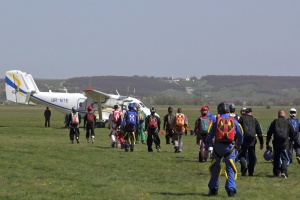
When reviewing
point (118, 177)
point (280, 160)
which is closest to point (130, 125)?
point (118, 177)

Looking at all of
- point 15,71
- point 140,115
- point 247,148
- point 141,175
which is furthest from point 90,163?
point 15,71

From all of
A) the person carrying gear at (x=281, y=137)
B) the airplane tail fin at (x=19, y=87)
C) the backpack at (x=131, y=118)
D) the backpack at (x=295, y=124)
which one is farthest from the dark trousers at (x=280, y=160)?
the airplane tail fin at (x=19, y=87)

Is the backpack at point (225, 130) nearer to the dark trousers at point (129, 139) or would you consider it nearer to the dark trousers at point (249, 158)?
the dark trousers at point (249, 158)

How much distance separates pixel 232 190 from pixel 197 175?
4.61m

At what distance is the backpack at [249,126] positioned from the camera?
18.5 m

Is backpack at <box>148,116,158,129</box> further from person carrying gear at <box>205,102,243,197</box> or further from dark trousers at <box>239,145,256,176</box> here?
person carrying gear at <box>205,102,243,197</box>

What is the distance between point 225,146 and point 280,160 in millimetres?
4474

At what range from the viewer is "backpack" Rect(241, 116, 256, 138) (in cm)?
1852

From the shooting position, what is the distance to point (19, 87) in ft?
197

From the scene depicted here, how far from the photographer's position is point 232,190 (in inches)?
561

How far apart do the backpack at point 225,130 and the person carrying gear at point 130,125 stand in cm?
1151

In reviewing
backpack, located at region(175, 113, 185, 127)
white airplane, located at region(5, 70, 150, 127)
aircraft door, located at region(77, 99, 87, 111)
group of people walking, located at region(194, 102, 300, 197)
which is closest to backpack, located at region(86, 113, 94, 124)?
backpack, located at region(175, 113, 185, 127)

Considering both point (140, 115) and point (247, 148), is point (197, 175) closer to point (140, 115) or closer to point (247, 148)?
point (247, 148)

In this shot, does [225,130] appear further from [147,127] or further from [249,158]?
[147,127]
